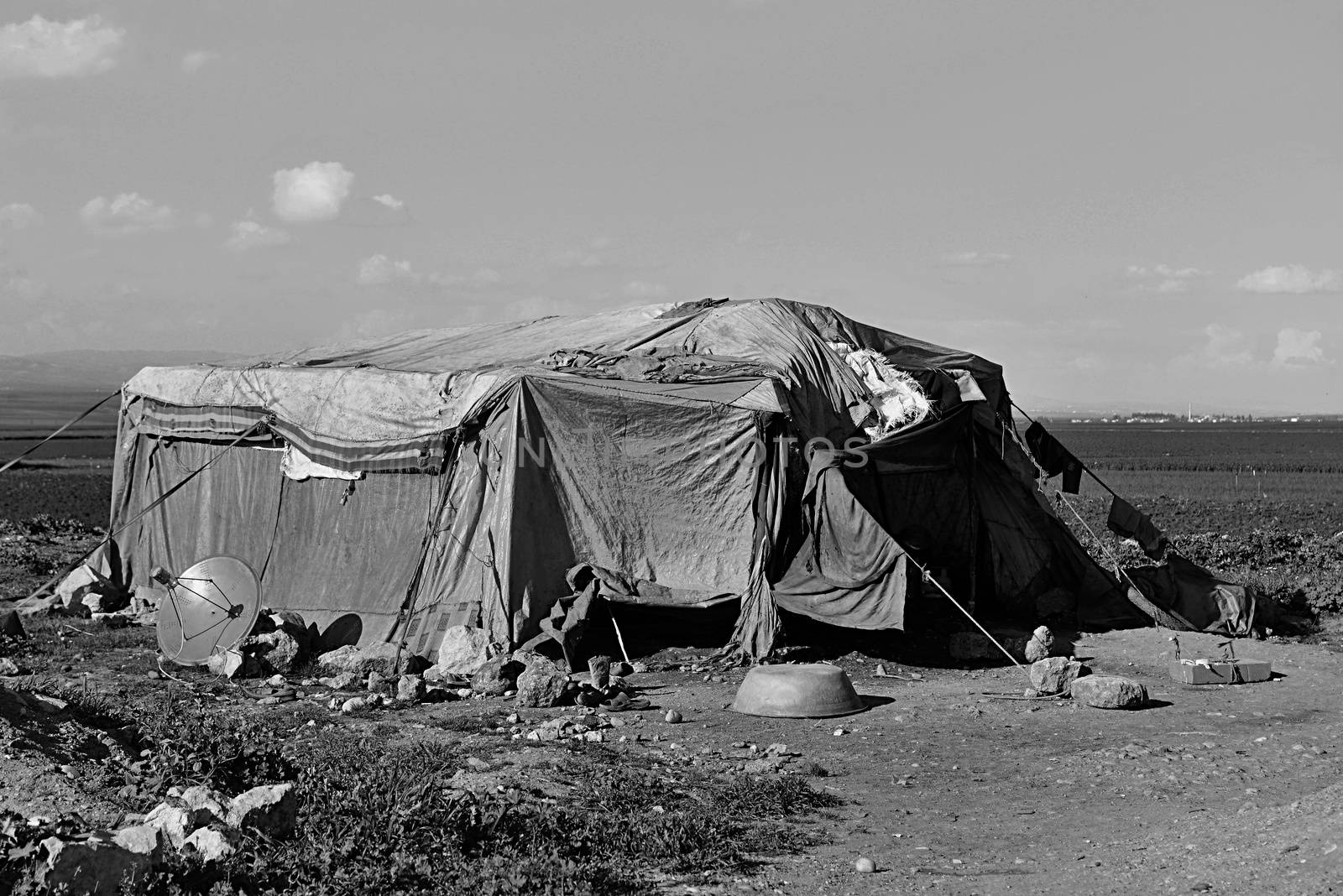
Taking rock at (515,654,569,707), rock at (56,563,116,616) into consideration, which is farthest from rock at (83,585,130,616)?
rock at (515,654,569,707)

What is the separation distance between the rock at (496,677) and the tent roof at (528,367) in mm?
2503

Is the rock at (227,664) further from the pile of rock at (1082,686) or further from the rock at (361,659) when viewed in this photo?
the pile of rock at (1082,686)

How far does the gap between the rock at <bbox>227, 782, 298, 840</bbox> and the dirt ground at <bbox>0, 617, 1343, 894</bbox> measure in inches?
22.9

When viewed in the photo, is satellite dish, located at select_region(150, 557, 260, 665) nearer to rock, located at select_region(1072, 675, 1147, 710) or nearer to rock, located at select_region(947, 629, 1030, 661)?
rock, located at select_region(947, 629, 1030, 661)

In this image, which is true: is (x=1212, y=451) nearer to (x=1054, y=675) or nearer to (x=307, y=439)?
(x=1054, y=675)

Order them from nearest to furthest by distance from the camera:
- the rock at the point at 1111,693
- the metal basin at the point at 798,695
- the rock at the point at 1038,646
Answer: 1. the metal basin at the point at 798,695
2. the rock at the point at 1111,693
3. the rock at the point at 1038,646

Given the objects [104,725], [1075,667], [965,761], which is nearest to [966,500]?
[1075,667]

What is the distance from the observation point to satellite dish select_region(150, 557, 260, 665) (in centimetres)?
1212

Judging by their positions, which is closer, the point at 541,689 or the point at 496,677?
the point at 541,689

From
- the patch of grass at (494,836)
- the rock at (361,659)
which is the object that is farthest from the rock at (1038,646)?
A: the rock at (361,659)

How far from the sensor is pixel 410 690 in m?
10.6

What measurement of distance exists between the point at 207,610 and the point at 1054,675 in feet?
23.9

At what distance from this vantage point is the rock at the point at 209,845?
5.76 m

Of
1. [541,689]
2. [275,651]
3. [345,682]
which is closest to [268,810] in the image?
[541,689]
